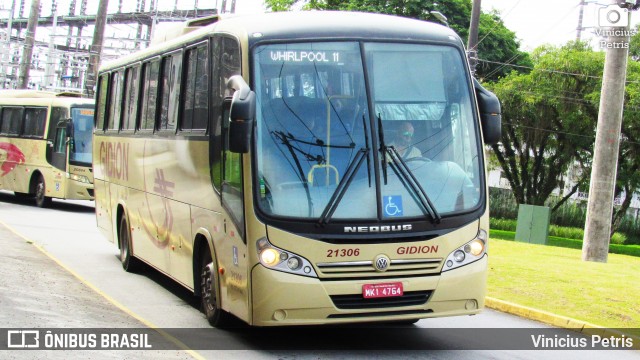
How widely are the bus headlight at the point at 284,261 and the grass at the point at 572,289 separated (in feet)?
14.8

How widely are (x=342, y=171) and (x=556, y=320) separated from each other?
14.7 feet

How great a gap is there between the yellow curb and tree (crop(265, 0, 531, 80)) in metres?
35.0

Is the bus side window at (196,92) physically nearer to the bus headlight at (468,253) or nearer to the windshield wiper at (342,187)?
the windshield wiper at (342,187)

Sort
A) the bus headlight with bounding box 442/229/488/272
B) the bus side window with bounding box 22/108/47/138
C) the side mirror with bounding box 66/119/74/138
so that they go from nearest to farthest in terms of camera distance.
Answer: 1. the bus headlight with bounding box 442/229/488/272
2. the side mirror with bounding box 66/119/74/138
3. the bus side window with bounding box 22/108/47/138

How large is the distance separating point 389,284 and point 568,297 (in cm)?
566

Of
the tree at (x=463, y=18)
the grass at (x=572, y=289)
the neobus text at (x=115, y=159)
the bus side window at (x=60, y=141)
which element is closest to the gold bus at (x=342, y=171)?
the grass at (x=572, y=289)

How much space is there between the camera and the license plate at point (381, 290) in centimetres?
900

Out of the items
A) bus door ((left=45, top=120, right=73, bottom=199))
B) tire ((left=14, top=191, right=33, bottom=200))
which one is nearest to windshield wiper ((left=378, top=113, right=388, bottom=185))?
bus door ((left=45, top=120, right=73, bottom=199))

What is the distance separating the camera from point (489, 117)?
395 inches

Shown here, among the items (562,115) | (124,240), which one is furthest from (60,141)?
(562,115)

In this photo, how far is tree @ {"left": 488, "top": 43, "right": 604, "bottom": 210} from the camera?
4759 cm

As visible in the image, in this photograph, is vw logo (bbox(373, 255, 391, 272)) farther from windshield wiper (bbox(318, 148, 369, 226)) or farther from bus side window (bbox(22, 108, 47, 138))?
bus side window (bbox(22, 108, 47, 138))

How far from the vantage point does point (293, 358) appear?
9.16 meters

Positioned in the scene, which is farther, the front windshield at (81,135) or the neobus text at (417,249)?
the front windshield at (81,135)
